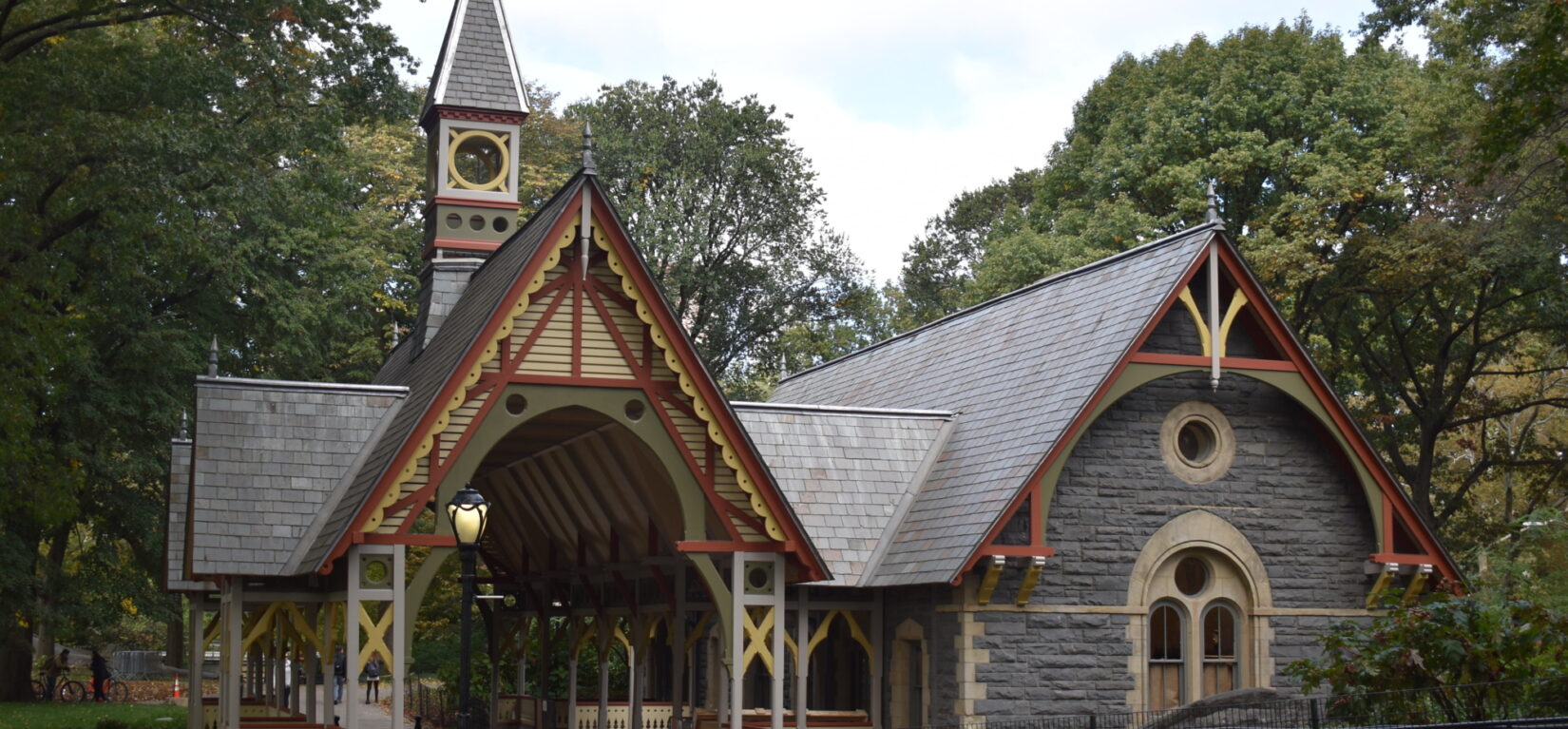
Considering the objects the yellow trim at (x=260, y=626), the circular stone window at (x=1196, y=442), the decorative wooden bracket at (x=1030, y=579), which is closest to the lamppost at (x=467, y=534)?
the yellow trim at (x=260, y=626)

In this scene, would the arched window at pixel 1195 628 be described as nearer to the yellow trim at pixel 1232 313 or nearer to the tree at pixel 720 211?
the yellow trim at pixel 1232 313

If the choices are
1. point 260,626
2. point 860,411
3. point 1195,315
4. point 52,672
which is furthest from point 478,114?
point 52,672

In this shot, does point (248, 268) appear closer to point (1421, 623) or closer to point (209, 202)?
point (209, 202)

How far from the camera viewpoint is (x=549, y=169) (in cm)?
5297

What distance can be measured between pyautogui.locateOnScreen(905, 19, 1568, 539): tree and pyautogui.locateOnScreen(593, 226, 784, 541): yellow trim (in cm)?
2038

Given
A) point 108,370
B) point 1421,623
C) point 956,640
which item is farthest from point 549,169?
point 1421,623

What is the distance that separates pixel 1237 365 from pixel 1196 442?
1452 mm

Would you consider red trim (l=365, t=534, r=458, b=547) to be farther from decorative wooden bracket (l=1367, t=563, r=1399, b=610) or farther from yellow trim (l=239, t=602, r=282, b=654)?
decorative wooden bracket (l=1367, t=563, r=1399, b=610)

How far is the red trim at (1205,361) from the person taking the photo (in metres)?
20.7

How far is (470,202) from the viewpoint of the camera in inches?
1094

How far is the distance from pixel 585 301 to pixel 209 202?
11.6m

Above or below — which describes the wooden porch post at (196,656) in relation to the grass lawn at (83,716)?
above

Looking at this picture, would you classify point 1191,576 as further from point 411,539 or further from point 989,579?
point 411,539

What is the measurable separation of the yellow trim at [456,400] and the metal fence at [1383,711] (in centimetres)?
739
